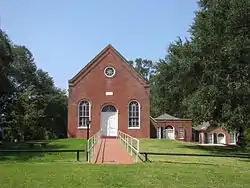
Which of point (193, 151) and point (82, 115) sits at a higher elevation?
point (82, 115)

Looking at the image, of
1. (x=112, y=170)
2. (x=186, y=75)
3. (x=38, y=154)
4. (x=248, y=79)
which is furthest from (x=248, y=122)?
(x=112, y=170)

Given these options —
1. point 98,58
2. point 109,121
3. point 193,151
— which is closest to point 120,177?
point 193,151

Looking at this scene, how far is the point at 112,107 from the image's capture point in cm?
4947

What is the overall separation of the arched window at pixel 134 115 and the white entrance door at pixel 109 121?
155 cm

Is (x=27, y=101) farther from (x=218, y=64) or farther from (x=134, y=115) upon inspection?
(x=218, y=64)

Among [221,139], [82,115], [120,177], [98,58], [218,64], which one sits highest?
[98,58]

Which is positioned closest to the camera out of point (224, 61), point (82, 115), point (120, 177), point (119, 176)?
point (120, 177)

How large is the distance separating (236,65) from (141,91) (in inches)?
812

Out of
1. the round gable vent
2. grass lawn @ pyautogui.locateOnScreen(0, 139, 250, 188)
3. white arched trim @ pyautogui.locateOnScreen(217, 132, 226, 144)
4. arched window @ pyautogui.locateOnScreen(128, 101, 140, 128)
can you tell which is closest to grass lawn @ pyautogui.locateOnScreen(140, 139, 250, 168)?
grass lawn @ pyautogui.locateOnScreen(0, 139, 250, 188)

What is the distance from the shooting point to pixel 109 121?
162 ft

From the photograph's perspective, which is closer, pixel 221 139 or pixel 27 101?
pixel 27 101

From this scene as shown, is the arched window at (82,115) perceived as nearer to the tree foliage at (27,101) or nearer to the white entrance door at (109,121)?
the white entrance door at (109,121)

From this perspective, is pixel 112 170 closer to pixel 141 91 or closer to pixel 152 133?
pixel 141 91

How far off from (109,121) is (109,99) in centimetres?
244
